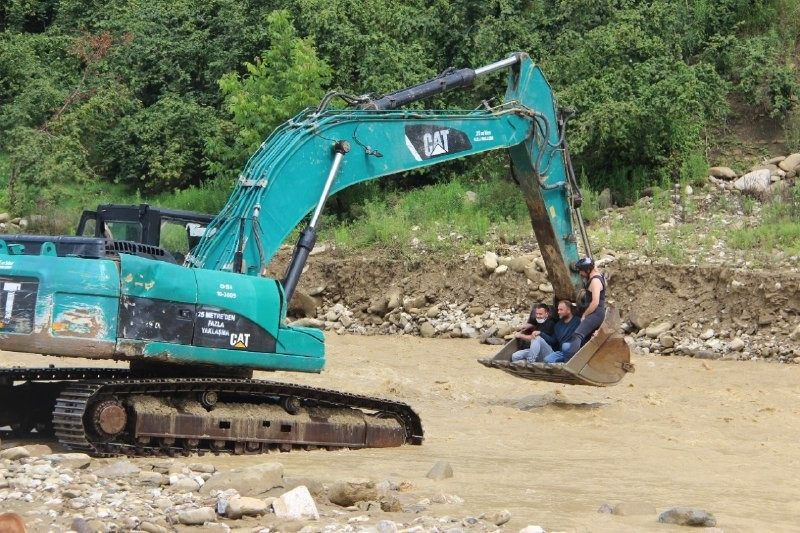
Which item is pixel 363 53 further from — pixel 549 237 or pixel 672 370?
pixel 549 237

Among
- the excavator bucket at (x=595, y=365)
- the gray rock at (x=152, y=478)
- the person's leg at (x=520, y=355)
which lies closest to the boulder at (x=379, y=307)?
the person's leg at (x=520, y=355)

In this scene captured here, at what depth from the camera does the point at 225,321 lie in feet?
33.4

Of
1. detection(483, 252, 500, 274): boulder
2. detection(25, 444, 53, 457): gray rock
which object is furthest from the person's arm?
detection(483, 252, 500, 274): boulder

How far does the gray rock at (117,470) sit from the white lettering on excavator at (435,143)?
4598mm

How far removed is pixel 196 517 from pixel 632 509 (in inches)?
114

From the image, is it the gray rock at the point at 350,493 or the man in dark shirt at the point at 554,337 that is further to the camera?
the man in dark shirt at the point at 554,337

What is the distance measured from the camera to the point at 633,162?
902 inches

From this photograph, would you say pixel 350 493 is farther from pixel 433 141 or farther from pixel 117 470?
pixel 433 141

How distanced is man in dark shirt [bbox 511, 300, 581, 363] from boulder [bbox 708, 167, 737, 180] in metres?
10.4

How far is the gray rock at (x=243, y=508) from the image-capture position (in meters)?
7.58

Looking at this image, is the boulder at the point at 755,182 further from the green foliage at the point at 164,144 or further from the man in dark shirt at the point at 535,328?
the green foliage at the point at 164,144

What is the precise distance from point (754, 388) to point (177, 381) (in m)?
8.41

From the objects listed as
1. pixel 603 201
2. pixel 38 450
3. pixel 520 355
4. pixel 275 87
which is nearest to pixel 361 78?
pixel 275 87

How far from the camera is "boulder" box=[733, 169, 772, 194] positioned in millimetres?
21594
